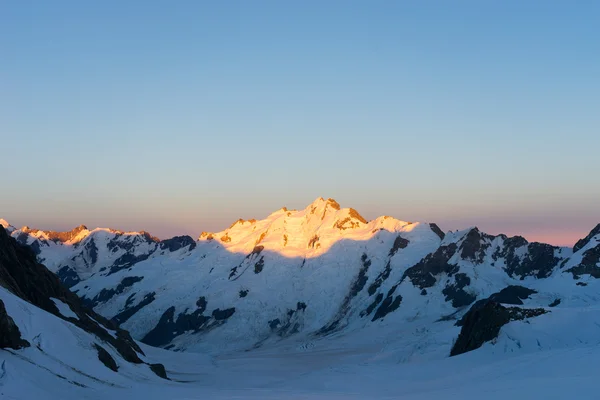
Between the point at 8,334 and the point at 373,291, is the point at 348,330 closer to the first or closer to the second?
the point at 373,291

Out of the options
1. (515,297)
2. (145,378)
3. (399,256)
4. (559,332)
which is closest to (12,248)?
(145,378)

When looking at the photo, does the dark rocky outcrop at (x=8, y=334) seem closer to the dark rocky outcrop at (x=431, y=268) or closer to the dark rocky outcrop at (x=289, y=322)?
the dark rocky outcrop at (x=289, y=322)

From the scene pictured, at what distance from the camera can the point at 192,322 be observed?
184m

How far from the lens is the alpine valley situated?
120 feet

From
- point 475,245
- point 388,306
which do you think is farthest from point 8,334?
Result: point 475,245

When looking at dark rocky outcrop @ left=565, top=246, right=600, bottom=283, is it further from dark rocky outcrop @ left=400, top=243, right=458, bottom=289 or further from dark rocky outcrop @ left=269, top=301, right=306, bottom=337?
dark rocky outcrop @ left=269, top=301, right=306, bottom=337

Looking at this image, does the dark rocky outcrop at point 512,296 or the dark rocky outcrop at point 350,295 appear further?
the dark rocky outcrop at point 350,295

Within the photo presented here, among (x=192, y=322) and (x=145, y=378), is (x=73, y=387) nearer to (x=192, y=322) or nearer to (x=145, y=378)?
(x=145, y=378)

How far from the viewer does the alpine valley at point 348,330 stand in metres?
36.5

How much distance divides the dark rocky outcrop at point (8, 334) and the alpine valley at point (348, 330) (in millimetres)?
102

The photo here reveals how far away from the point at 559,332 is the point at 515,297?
77.0 meters

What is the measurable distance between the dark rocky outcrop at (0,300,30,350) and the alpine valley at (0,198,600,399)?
0.10 metres

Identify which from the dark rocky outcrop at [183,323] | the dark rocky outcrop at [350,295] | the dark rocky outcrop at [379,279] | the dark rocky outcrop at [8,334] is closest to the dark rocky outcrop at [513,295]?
the dark rocky outcrop at [379,279]

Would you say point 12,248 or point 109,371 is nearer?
point 109,371
